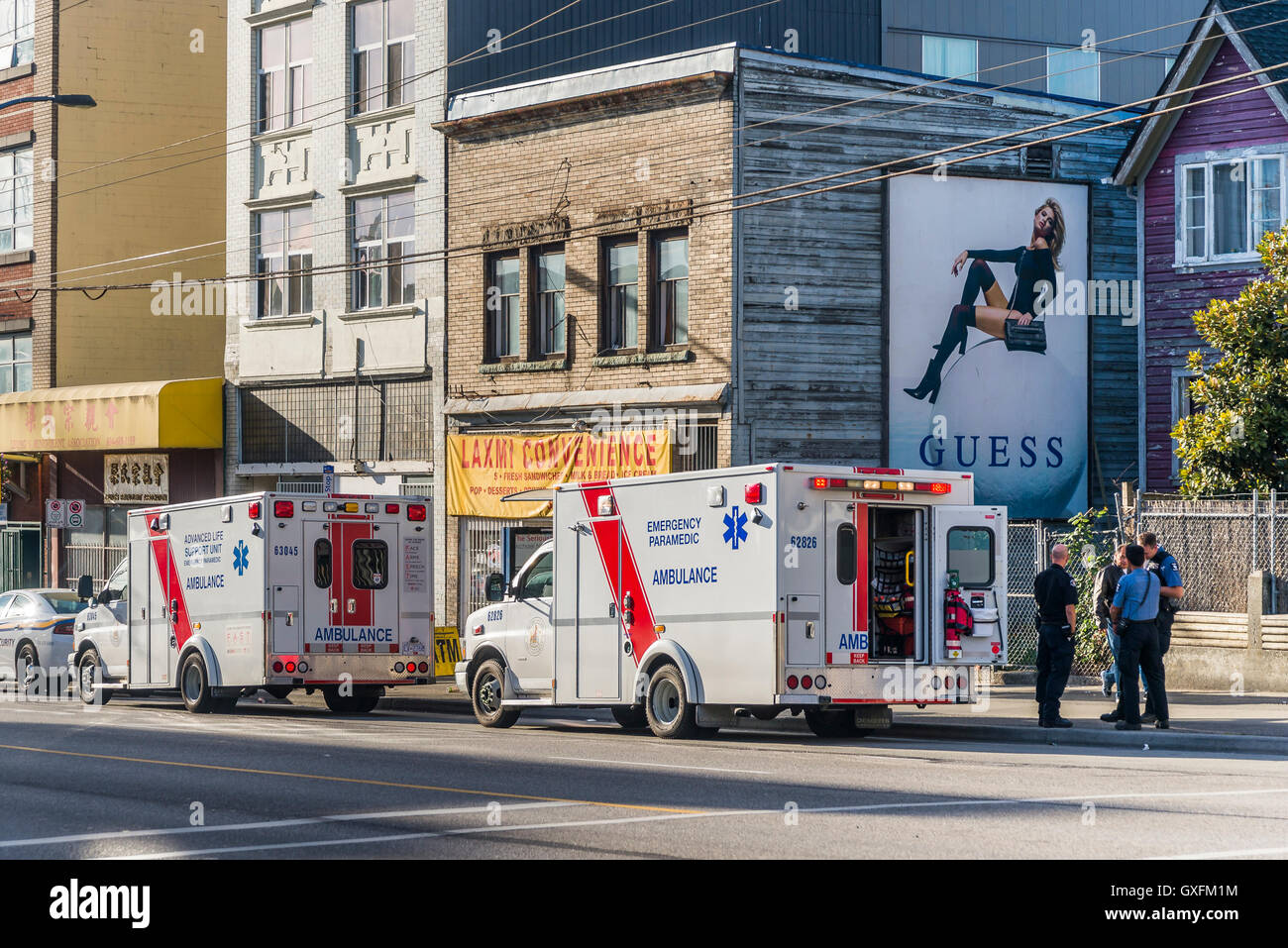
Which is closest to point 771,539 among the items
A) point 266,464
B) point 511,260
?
point 511,260

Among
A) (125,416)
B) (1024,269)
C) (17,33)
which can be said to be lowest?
(125,416)

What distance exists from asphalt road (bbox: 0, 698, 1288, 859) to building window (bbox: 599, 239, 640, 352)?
9937mm

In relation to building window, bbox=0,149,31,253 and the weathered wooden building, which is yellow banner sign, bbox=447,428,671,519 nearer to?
the weathered wooden building

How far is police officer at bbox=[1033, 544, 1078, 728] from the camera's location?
55.3ft

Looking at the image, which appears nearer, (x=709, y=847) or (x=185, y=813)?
(x=709, y=847)

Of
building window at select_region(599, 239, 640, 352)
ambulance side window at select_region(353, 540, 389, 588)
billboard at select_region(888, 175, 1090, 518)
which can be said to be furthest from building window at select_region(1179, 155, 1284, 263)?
ambulance side window at select_region(353, 540, 389, 588)

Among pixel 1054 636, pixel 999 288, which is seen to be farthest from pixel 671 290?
pixel 1054 636

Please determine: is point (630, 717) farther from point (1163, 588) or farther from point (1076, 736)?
point (1163, 588)

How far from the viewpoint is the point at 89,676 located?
79.1ft

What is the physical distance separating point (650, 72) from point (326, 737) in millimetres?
12798

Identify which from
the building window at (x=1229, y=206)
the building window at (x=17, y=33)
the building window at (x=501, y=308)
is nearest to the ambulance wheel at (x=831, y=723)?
the building window at (x=501, y=308)

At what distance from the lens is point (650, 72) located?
2602 cm

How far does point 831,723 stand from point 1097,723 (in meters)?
2.68

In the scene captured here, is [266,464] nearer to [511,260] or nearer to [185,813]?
[511,260]
